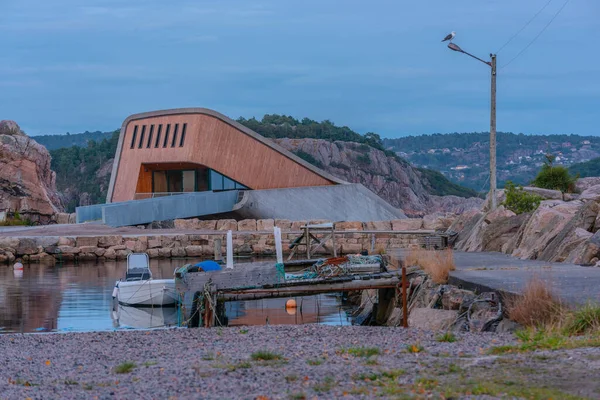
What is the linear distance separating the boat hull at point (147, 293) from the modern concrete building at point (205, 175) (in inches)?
906

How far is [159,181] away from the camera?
5494 centimetres

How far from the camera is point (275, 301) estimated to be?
2728 centimetres

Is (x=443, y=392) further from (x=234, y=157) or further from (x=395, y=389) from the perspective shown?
(x=234, y=157)

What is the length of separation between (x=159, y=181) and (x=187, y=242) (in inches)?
401

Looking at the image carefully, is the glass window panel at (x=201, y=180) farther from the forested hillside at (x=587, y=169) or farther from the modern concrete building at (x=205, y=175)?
the forested hillside at (x=587, y=169)

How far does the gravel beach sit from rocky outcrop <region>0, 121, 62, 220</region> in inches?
1593

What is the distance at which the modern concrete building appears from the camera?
51.3 m

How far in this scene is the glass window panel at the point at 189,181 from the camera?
2122 inches

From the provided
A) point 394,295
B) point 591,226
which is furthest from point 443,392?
point 591,226

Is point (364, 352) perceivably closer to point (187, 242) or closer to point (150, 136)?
point (187, 242)

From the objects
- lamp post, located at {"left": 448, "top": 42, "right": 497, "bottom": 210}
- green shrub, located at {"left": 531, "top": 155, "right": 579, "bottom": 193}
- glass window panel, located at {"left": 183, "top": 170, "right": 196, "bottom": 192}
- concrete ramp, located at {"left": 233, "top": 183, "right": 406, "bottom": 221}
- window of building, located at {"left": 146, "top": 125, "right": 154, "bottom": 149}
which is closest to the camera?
lamp post, located at {"left": 448, "top": 42, "right": 497, "bottom": 210}

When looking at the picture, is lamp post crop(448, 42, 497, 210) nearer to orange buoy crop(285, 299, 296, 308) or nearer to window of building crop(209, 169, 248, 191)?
orange buoy crop(285, 299, 296, 308)

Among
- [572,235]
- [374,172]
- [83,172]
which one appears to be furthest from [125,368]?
[83,172]

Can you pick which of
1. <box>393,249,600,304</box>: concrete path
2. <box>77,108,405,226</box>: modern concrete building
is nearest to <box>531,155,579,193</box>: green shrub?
<box>77,108,405,226</box>: modern concrete building
